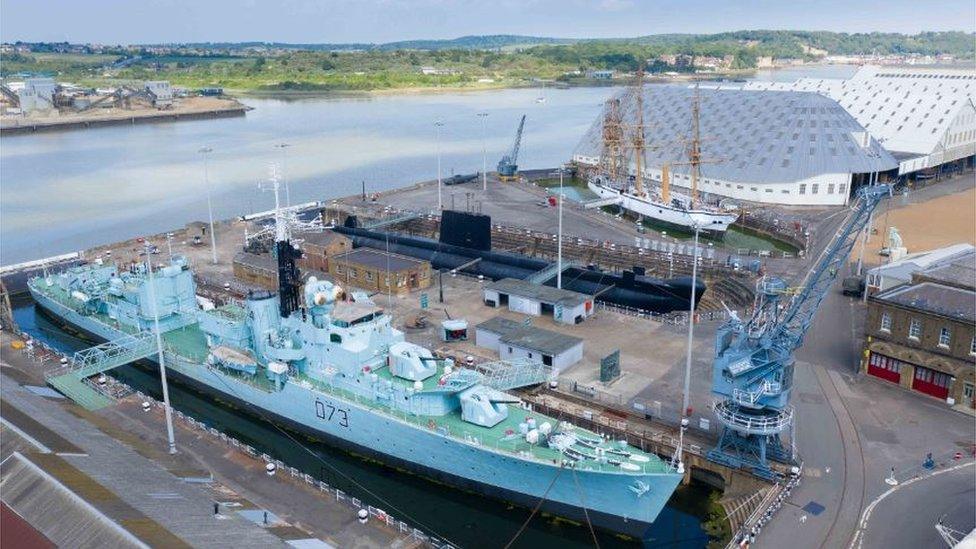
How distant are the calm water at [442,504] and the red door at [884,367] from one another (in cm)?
1156

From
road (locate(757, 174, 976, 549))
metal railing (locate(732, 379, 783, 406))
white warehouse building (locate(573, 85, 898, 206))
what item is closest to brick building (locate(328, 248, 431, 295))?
road (locate(757, 174, 976, 549))

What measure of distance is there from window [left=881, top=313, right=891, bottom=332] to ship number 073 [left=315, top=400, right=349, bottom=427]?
24.6 metres

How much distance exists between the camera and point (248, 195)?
8625 centimetres

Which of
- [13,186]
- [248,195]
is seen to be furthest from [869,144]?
[13,186]

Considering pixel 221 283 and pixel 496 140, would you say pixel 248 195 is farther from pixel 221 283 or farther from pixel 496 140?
pixel 496 140

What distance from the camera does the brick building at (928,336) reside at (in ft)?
97.6

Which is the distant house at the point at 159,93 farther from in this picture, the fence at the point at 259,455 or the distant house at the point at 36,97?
the fence at the point at 259,455

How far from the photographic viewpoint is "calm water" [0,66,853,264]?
253 feet

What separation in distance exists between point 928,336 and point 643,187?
47.5 meters

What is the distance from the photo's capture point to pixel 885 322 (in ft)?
105

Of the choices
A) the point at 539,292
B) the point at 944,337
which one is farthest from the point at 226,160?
the point at 944,337

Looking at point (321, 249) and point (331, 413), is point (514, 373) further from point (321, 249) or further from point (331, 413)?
point (321, 249)

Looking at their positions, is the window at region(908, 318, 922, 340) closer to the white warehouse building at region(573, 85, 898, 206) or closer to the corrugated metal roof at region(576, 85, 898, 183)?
the white warehouse building at region(573, 85, 898, 206)

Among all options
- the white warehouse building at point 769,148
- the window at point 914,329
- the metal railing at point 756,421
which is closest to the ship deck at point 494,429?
the metal railing at point 756,421
